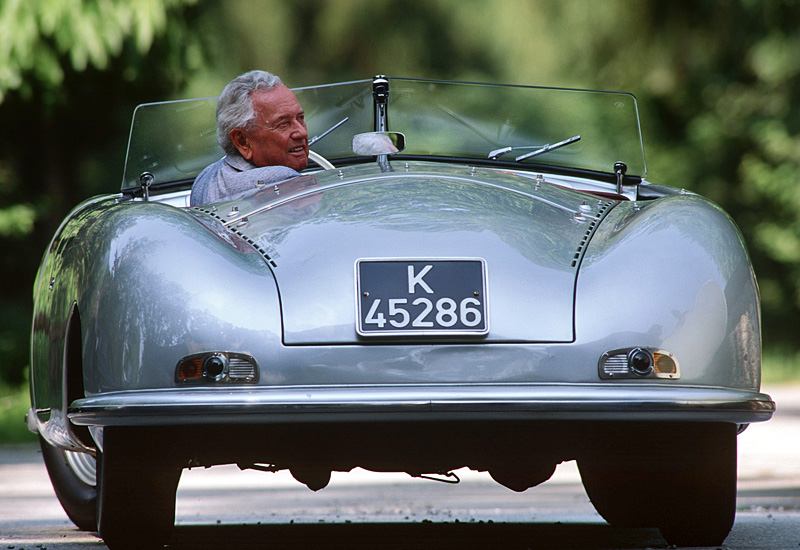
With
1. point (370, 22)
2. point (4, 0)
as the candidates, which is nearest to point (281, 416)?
point (4, 0)

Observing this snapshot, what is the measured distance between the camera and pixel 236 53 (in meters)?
11.8

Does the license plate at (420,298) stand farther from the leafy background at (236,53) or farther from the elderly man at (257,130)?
the leafy background at (236,53)

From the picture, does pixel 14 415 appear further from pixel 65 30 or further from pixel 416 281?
pixel 416 281

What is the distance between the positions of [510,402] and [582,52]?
1059 centimetres

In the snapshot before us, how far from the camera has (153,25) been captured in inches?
353

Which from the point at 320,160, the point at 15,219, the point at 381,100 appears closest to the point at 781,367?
the point at 15,219

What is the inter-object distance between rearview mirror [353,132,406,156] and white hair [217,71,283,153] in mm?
451

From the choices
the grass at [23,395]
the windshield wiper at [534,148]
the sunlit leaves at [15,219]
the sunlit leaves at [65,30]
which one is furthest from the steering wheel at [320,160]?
the sunlit leaves at [15,219]

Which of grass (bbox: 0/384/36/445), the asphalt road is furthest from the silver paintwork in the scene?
grass (bbox: 0/384/36/445)

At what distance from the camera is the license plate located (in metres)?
2.99

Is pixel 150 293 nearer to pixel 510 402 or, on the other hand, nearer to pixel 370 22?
pixel 510 402

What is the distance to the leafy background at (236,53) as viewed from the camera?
8938mm

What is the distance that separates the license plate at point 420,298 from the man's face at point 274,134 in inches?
42.3

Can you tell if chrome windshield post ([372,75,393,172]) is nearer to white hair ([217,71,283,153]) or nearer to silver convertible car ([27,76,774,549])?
white hair ([217,71,283,153])
